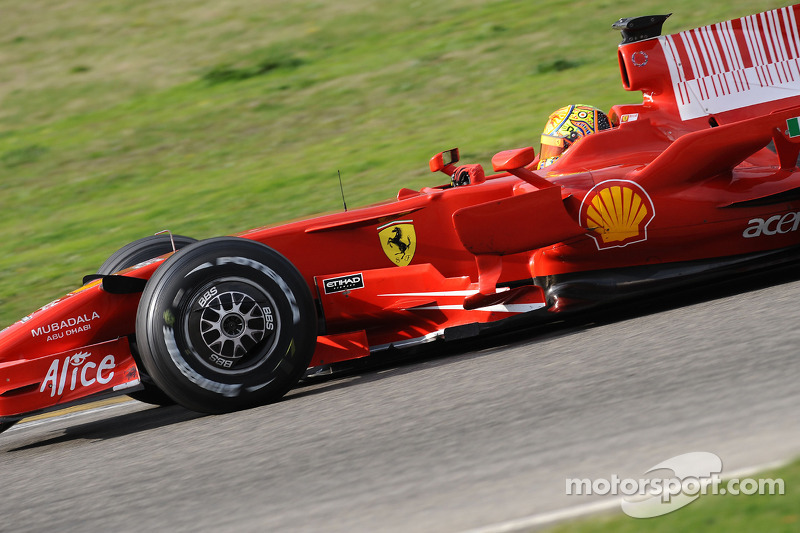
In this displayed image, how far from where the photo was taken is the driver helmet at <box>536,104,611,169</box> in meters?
5.80

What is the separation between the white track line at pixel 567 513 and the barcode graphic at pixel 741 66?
3371mm

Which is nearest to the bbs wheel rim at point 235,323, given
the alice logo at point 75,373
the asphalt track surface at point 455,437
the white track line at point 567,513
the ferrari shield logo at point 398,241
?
the asphalt track surface at point 455,437

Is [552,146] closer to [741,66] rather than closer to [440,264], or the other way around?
[741,66]

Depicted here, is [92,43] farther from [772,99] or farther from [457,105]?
[772,99]

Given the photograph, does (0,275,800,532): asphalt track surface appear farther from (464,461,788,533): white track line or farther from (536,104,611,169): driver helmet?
(536,104,611,169): driver helmet

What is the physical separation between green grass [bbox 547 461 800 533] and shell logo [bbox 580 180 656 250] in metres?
2.38

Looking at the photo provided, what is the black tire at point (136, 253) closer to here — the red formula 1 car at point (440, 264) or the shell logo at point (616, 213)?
the red formula 1 car at point (440, 264)

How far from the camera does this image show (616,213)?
4887mm

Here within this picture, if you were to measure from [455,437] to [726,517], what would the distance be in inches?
48.1

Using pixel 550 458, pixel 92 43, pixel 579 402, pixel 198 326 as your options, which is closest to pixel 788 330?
pixel 579 402

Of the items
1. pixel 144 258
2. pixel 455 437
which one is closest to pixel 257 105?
pixel 144 258

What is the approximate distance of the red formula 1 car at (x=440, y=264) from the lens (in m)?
4.40

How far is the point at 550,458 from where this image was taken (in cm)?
307

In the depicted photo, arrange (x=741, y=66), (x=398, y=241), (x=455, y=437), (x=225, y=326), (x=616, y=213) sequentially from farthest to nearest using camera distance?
(x=741, y=66)
(x=398, y=241)
(x=616, y=213)
(x=225, y=326)
(x=455, y=437)
